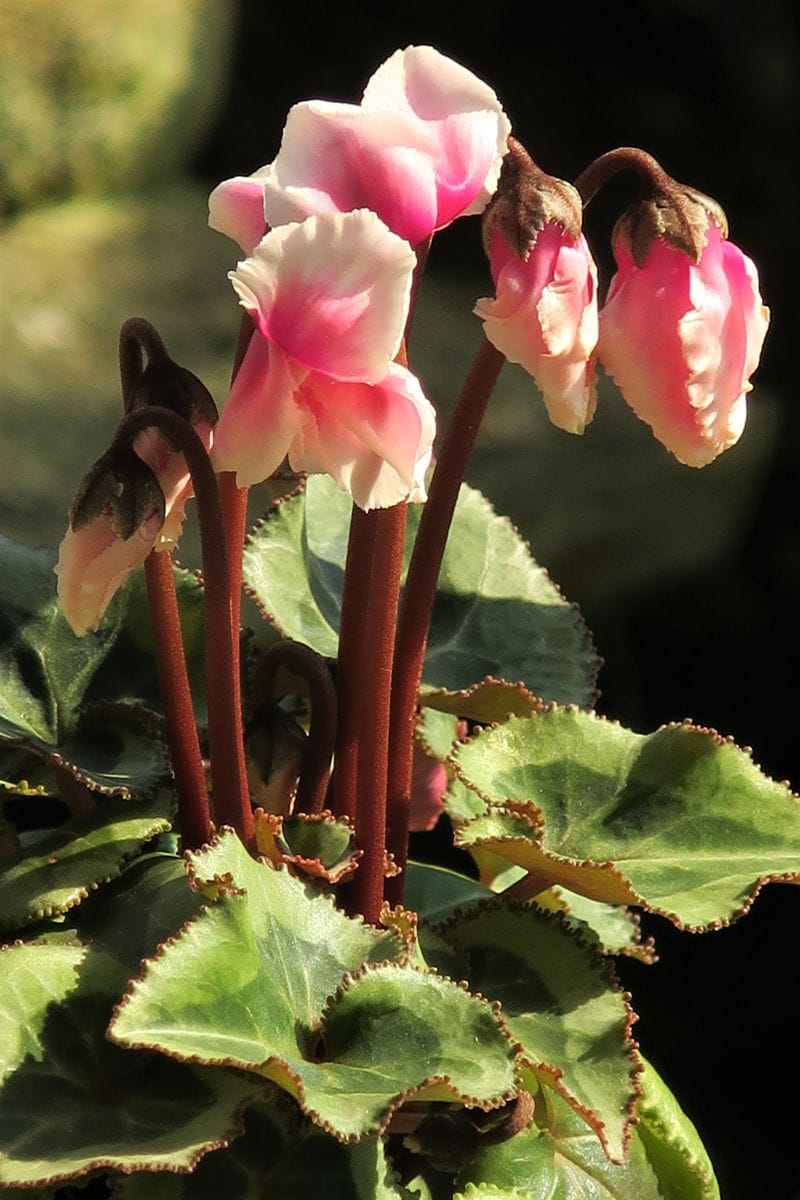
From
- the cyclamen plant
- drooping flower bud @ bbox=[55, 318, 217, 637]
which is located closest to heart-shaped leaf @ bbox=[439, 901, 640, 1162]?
the cyclamen plant

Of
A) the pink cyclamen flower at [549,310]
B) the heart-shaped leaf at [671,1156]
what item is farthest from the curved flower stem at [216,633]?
the heart-shaped leaf at [671,1156]

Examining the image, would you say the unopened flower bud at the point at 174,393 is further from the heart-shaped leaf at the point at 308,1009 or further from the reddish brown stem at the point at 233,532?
the heart-shaped leaf at the point at 308,1009

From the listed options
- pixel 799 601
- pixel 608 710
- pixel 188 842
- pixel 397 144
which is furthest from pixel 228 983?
pixel 799 601

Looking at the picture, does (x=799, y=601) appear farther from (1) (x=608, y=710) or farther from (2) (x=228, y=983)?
(2) (x=228, y=983)

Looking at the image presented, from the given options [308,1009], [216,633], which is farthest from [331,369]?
[308,1009]

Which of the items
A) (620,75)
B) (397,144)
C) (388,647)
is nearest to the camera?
(397,144)

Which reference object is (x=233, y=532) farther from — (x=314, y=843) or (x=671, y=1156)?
(x=671, y=1156)

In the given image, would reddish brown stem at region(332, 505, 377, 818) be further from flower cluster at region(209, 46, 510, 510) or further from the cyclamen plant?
flower cluster at region(209, 46, 510, 510)
